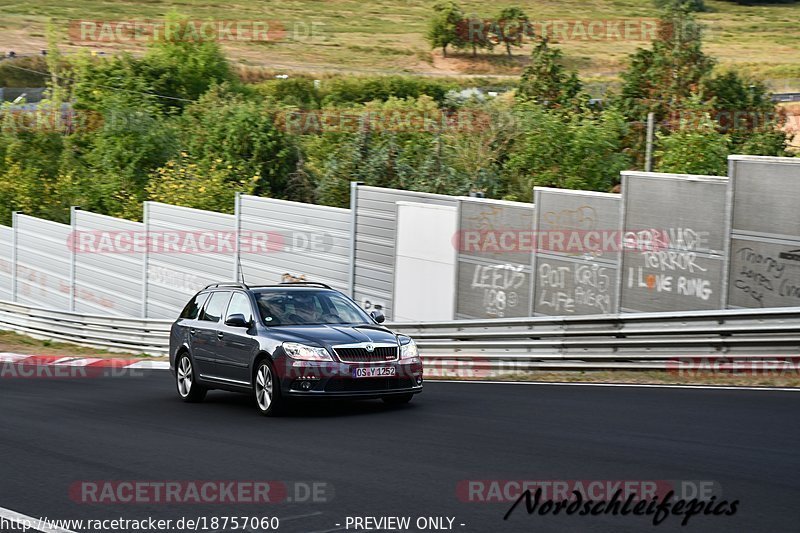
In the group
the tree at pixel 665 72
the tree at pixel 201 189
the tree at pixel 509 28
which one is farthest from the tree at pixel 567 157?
the tree at pixel 509 28

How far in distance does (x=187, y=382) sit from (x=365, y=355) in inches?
151

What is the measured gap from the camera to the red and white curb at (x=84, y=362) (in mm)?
27141

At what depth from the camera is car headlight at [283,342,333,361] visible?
513 inches

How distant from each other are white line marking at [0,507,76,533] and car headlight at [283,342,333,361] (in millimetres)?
5083

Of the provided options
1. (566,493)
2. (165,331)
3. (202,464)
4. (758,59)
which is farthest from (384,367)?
(758,59)

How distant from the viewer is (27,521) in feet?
26.0

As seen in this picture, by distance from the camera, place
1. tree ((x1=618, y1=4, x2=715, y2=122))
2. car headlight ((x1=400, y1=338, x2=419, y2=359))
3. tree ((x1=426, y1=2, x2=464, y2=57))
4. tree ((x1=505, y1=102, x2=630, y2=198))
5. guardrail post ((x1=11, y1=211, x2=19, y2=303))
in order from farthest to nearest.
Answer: tree ((x1=426, y1=2, x2=464, y2=57))
tree ((x1=618, y1=4, x2=715, y2=122))
guardrail post ((x1=11, y1=211, x2=19, y2=303))
tree ((x1=505, y1=102, x2=630, y2=198))
car headlight ((x1=400, y1=338, x2=419, y2=359))

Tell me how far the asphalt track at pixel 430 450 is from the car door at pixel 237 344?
20.4 inches

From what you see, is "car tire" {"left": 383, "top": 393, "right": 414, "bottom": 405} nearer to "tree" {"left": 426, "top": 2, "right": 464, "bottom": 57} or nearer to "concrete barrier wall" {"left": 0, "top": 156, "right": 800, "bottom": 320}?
"concrete barrier wall" {"left": 0, "top": 156, "right": 800, "bottom": 320}

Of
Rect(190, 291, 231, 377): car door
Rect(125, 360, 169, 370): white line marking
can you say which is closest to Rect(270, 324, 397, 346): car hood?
Rect(190, 291, 231, 377): car door

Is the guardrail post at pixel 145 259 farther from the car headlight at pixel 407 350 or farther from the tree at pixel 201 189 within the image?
the car headlight at pixel 407 350

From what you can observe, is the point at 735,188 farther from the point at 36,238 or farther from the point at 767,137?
the point at 36,238

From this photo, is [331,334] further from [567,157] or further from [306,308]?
[567,157]

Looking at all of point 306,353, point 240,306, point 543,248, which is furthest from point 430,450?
point 543,248
